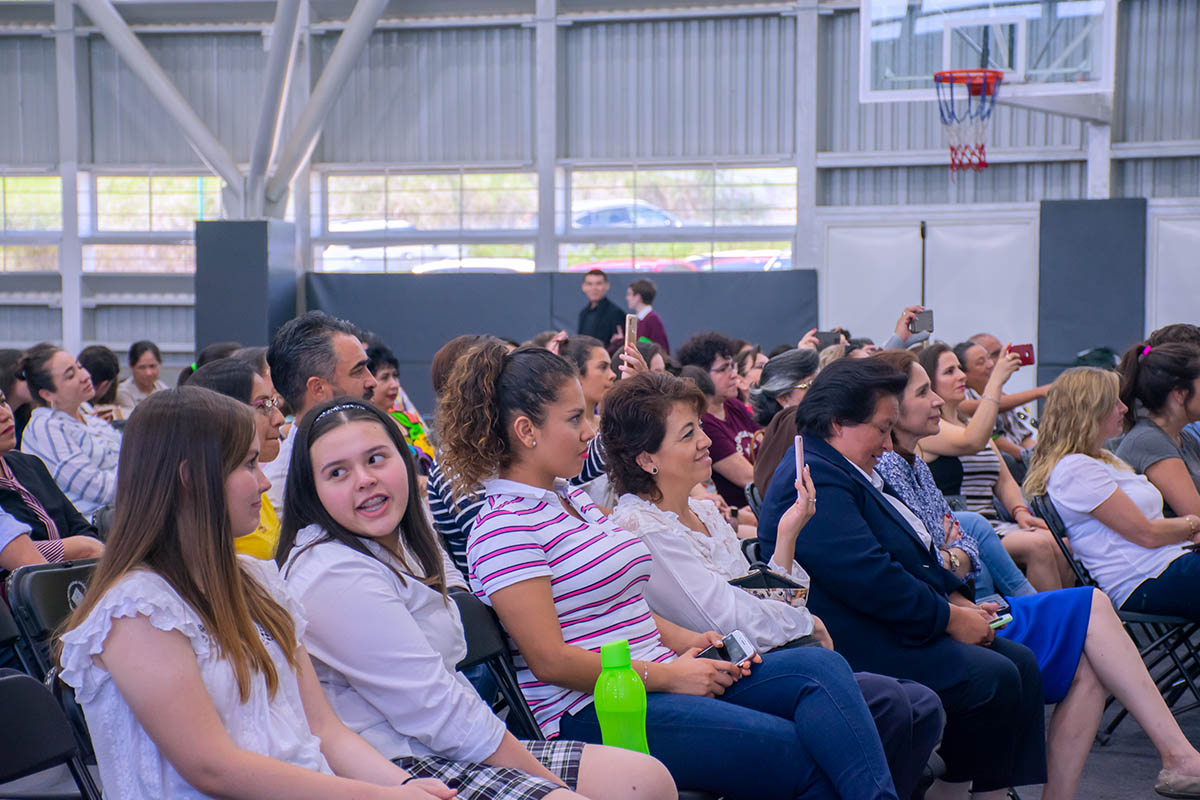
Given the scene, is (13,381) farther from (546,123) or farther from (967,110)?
(967,110)

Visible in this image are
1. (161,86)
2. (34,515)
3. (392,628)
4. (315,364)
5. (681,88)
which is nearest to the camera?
(392,628)

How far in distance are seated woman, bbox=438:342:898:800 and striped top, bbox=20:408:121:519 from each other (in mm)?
2687

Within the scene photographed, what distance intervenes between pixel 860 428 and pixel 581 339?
63.8 inches

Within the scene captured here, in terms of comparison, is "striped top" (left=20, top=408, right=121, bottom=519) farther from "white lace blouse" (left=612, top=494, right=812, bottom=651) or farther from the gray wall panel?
the gray wall panel

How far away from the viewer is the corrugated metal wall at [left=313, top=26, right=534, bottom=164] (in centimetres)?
1153

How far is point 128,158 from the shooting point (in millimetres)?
11914

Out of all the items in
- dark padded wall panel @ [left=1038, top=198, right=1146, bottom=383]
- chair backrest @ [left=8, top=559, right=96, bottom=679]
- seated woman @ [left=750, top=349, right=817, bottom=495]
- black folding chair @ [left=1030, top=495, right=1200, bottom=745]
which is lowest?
black folding chair @ [left=1030, top=495, right=1200, bottom=745]

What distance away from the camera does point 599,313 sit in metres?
9.82

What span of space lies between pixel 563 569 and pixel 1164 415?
2595 mm

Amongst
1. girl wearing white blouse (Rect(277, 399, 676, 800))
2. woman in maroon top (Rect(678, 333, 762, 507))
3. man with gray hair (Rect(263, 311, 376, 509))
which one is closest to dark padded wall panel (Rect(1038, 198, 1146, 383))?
woman in maroon top (Rect(678, 333, 762, 507))

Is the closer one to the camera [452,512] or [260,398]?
[452,512]

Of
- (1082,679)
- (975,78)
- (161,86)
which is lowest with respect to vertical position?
(1082,679)

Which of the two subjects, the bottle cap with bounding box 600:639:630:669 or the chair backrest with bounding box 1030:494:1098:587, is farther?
the chair backrest with bounding box 1030:494:1098:587

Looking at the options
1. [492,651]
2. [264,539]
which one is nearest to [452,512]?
[264,539]
